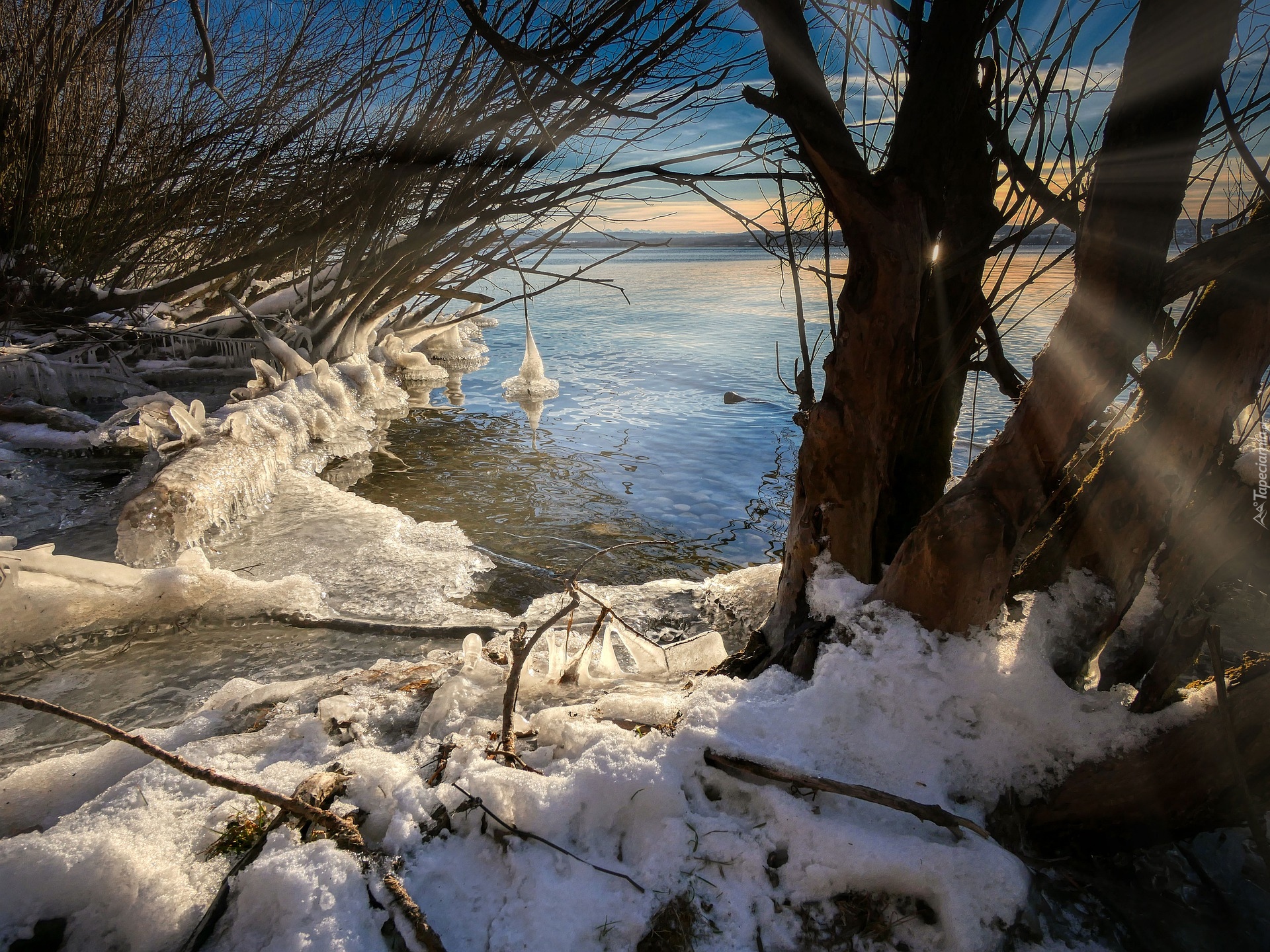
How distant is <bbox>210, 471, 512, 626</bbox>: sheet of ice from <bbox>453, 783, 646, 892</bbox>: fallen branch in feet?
6.06

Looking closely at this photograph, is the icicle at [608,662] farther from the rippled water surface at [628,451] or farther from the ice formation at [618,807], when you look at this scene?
the rippled water surface at [628,451]

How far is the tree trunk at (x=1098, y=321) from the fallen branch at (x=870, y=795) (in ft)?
1.49

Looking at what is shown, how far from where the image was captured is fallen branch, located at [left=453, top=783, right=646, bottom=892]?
123cm

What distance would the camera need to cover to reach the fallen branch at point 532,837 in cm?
123

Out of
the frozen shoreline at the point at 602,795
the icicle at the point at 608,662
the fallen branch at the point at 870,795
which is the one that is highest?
the fallen branch at the point at 870,795

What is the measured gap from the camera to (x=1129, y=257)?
4.48 feet

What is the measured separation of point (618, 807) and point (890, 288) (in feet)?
4.47

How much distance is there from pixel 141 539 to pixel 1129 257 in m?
4.10

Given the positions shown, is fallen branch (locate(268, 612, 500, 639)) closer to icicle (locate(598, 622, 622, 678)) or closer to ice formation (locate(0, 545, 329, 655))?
ice formation (locate(0, 545, 329, 655))

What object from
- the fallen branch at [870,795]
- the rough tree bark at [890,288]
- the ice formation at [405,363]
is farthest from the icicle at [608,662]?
the ice formation at [405,363]

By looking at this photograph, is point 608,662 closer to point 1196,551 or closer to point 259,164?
point 1196,551

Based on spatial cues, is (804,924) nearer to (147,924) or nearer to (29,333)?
(147,924)

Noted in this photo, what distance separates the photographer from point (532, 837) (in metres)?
1.27

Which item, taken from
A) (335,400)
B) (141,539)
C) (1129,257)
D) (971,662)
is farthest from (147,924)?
(335,400)
